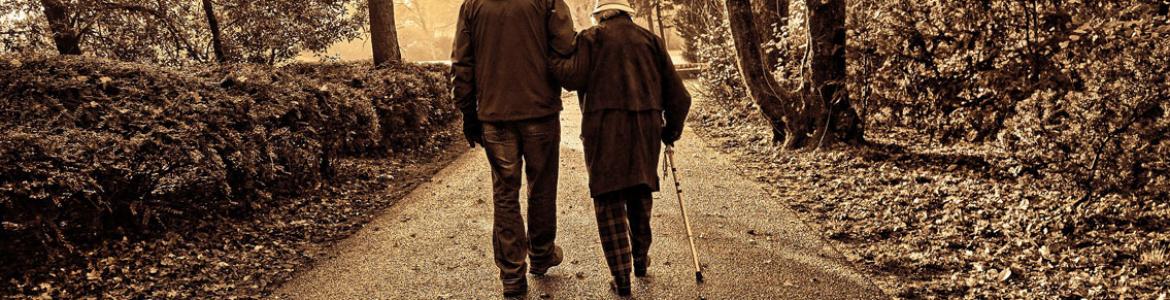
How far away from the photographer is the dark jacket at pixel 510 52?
4398mm

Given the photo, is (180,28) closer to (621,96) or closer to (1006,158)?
(621,96)

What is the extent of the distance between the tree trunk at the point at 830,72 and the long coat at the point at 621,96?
4.71 meters

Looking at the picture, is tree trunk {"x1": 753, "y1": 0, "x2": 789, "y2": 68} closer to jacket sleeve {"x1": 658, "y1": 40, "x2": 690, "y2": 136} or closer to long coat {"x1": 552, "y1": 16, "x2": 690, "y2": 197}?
jacket sleeve {"x1": 658, "y1": 40, "x2": 690, "y2": 136}

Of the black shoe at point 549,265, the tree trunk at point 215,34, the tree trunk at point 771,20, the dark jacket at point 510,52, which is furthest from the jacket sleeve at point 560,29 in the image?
the tree trunk at point 215,34

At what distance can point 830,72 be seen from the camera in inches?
357

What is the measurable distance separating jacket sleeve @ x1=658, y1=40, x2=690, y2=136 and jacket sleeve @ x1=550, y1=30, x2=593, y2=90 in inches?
15.4

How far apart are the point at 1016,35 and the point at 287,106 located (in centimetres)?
591

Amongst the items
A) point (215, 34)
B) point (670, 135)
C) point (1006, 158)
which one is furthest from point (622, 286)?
point (215, 34)

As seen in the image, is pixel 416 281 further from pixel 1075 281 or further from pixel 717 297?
pixel 1075 281

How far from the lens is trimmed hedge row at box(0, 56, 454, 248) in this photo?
4.88 metres

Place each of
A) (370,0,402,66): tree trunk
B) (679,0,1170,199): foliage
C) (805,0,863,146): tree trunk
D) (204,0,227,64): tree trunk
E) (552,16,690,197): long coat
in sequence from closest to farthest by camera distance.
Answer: (552,16,690,197): long coat, (679,0,1170,199): foliage, (805,0,863,146): tree trunk, (204,0,227,64): tree trunk, (370,0,402,66): tree trunk

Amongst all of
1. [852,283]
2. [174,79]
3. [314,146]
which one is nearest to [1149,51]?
[852,283]

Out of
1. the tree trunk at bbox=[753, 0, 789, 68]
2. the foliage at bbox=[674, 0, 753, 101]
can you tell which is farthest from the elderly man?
the foliage at bbox=[674, 0, 753, 101]

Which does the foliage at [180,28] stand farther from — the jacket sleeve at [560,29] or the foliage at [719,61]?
the jacket sleeve at [560,29]
